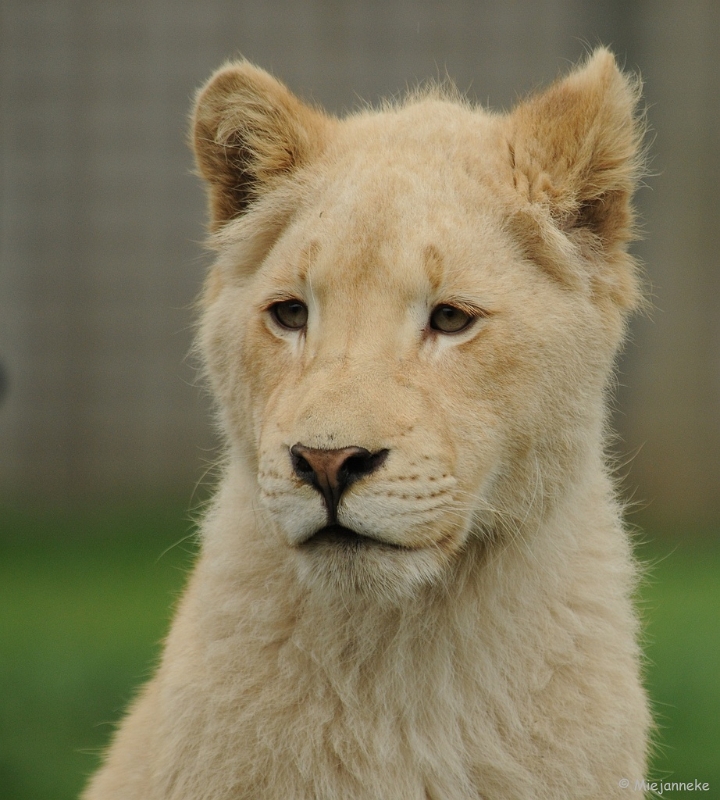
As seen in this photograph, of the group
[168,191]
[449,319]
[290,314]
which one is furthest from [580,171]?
[168,191]

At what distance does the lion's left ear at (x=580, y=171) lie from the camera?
13.1 ft

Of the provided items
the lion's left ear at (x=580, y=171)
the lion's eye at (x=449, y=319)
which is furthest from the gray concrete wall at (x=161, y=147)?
the lion's eye at (x=449, y=319)

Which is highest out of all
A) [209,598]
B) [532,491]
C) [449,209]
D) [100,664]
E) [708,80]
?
[708,80]

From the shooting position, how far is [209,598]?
13.6ft

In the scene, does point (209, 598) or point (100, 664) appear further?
point (100, 664)

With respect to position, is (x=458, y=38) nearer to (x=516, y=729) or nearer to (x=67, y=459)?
(x=67, y=459)

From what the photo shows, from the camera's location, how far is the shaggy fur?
3574mm

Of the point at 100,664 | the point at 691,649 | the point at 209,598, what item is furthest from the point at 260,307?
the point at 691,649

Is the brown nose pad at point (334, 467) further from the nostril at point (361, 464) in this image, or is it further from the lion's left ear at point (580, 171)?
the lion's left ear at point (580, 171)

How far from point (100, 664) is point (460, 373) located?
4909 mm

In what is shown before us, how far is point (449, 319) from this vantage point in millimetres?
3729

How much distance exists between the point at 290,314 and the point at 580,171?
3.56ft

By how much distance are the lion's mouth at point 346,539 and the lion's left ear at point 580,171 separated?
116 cm

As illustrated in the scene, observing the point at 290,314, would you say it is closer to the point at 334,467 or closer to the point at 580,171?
the point at 334,467
